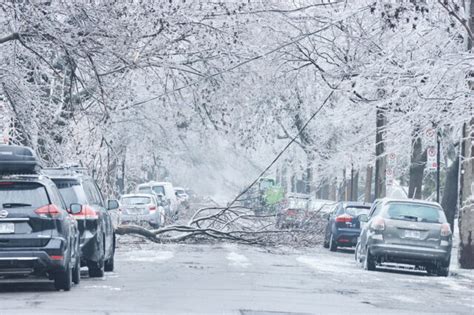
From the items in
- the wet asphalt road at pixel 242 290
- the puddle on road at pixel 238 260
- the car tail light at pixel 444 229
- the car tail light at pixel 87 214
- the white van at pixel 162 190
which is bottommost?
the wet asphalt road at pixel 242 290

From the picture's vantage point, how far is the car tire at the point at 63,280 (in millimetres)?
17266

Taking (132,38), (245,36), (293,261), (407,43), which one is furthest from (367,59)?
(132,38)

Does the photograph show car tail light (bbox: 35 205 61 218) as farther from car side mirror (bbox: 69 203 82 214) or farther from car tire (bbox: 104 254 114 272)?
car tire (bbox: 104 254 114 272)

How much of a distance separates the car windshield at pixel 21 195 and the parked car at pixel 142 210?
28.7 meters

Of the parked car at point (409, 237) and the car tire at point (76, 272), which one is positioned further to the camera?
the parked car at point (409, 237)

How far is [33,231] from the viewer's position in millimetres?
16984

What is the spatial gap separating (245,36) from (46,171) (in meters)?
10.6

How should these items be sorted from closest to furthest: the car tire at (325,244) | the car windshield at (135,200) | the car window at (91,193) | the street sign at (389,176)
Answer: the car window at (91,193) < the car tire at (325,244) < the street sign at (389,176) < the car windshield at (135,200)

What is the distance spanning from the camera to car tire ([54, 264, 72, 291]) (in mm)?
17266

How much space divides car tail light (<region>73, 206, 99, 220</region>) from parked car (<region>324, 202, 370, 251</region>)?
656 inches

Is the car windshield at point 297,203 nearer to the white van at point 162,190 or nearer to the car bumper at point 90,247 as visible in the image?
the white van at point 162,190

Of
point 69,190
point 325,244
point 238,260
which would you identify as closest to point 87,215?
point 69,190

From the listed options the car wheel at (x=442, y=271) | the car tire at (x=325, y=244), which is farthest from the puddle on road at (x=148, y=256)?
the car tire at (x=325, y=244)

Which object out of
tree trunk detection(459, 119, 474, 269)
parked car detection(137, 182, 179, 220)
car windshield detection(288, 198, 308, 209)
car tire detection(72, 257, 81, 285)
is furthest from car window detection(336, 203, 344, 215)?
parked car detection(137, 182, 179, 220)
